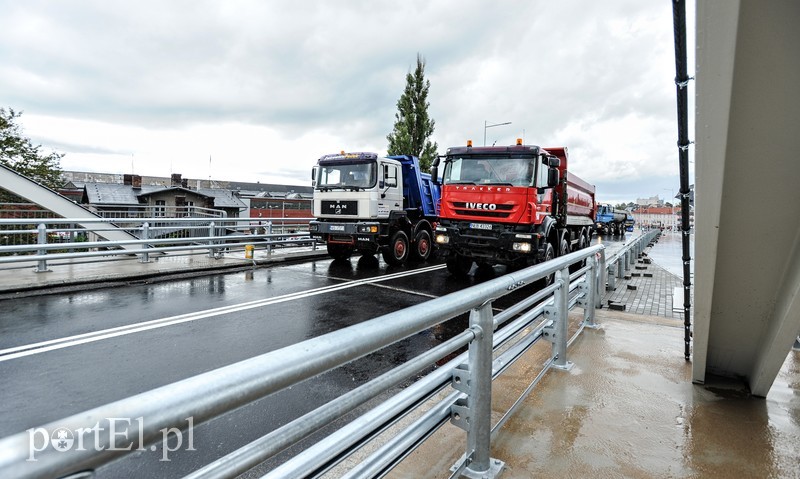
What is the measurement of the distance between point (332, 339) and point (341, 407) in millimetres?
272

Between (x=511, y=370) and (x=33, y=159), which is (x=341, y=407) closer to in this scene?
(x=511, y=370)

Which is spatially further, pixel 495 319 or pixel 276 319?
pixel 276 319

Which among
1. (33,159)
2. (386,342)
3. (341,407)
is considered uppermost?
(33,159)

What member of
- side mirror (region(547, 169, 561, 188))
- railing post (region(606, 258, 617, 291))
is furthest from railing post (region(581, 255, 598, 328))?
side mirror (region(547, 169, 561, 188))

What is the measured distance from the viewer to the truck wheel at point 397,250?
41.7 ft

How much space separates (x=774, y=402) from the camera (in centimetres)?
334

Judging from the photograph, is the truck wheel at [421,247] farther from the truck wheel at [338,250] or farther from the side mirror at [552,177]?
the side mirror at [552,177]

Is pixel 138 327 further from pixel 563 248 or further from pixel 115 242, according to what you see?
pixel 563 248

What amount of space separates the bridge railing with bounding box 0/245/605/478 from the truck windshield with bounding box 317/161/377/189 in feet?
30.3

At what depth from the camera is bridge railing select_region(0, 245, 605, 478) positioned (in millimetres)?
801

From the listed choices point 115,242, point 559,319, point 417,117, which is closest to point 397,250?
point 115,242

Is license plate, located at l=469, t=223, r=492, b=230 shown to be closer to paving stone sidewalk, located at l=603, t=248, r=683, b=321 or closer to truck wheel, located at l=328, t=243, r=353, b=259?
paving stone sidewalk, located at l=603, t=248, r=683, b=321

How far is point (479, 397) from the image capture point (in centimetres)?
220

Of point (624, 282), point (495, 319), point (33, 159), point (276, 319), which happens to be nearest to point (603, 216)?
point (624, 282)
